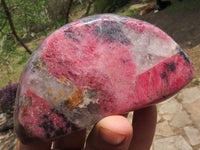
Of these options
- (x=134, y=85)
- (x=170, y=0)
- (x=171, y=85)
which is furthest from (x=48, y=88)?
(x=170, y=0)

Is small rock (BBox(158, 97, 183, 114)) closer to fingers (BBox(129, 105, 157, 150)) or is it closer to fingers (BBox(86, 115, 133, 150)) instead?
fingers (BBox(129, 105, 157, 150))

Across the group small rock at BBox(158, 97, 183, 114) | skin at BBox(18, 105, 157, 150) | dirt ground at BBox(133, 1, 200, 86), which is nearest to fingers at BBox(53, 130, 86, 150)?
skin at BBox(18, 105, 157, 150)

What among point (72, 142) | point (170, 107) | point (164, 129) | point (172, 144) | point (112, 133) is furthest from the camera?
point (170, 107)

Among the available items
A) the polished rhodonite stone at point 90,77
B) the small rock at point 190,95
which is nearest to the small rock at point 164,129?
the small rock at point 190,95

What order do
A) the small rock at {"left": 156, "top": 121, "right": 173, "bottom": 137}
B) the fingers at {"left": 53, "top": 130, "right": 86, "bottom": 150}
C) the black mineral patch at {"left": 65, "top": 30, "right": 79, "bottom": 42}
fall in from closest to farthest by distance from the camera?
the black mineral patch at {"left": 65, "top": 30, "right": 79, "bottom": 42}, the fingers at {"left": 53, "top": 130, "right": 86, "bottom": 150}, the small rock at {"left": 156, "top": 121, "right": 173, "bottom": 137}

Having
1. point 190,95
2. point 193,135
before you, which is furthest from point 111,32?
point 190,95

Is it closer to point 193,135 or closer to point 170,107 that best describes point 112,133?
point 193,135
